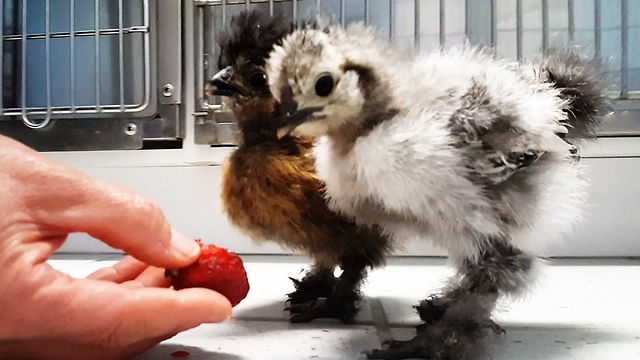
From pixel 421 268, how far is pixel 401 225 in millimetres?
612

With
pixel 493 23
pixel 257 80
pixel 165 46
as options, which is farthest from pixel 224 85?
pixel 493 23

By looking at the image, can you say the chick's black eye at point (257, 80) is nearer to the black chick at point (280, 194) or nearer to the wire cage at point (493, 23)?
the black chick at point (280, 194)

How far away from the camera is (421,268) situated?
125 cm

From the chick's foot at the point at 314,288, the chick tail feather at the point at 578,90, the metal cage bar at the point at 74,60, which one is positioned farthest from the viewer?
the metal cage bar at the point at 74,60

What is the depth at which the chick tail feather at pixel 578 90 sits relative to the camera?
737 millimetres

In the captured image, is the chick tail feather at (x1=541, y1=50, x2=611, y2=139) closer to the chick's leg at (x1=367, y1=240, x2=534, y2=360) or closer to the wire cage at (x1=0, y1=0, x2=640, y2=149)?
the chick's leg at (x1=367, y1=240, x2=534, y2=360)

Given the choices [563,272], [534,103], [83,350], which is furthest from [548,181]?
[563,272]

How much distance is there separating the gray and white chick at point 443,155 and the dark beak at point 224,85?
9.4 inches

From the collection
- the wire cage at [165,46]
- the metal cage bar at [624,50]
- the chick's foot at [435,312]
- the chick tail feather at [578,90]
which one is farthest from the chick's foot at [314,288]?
the metal cage bar at [624,50]

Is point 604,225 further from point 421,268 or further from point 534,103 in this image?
point 534,103

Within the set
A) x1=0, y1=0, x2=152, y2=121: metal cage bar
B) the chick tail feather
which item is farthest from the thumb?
x1=0, y1=0, x2=152, y2=121: metal cage bar

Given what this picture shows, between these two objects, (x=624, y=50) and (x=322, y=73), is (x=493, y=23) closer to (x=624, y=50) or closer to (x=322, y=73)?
(x=624, y=50)

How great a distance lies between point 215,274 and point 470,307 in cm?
27

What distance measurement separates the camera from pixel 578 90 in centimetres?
74
